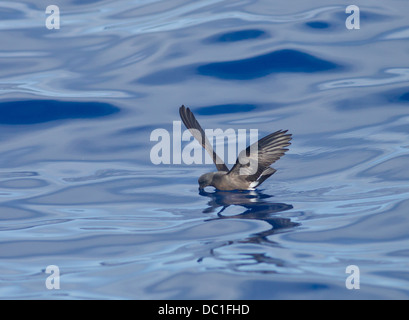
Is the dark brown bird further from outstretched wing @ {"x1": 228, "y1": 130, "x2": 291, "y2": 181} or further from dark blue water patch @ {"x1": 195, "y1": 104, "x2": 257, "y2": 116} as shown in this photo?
dark blue water patch @ {"x1": 195, "y1": 104, "x2": 257, "y2": 116}

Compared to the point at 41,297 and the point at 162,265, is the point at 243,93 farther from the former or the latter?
the point at 41,297

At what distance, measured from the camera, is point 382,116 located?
30.9ft

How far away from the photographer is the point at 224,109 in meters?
9.84

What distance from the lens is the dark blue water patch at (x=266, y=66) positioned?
1050 centimetres

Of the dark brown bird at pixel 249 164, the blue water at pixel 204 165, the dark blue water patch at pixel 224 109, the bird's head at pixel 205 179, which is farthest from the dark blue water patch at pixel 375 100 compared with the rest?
the bird's head at pixel 205 179

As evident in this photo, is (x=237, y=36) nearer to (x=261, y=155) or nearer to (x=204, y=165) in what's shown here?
(x=204, y=165)

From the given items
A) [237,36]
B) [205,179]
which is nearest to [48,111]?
[237,36]

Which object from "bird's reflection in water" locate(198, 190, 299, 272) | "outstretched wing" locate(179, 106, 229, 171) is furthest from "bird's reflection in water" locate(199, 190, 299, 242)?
"outstretched wing" locate(179, 106, 229, 171)

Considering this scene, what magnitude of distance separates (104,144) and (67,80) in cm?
184

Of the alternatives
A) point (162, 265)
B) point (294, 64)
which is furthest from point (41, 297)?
point (294, 64)

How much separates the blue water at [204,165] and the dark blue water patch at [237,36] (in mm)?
24

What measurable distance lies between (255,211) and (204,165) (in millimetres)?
1716

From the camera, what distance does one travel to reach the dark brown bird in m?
7.01
